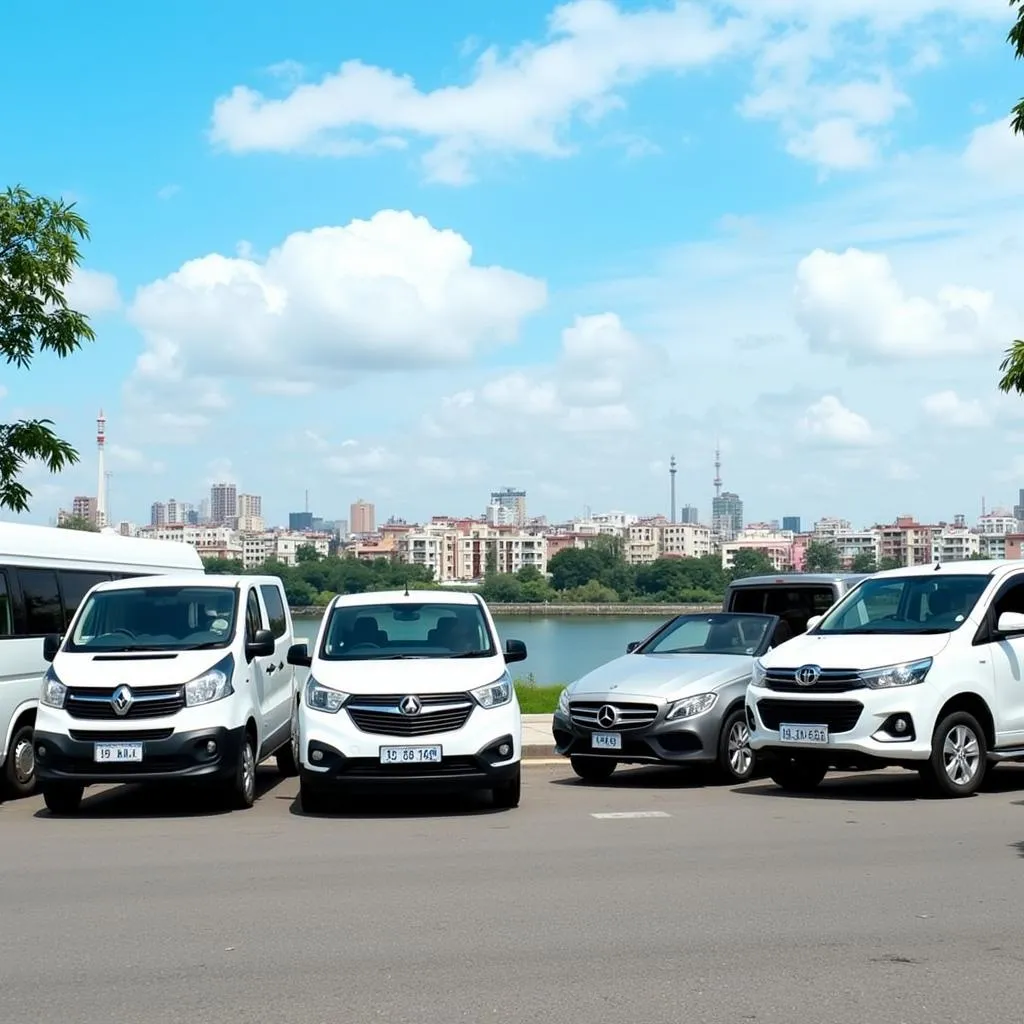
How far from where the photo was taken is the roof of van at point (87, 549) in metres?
14.2

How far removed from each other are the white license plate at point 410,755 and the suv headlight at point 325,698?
0.54m

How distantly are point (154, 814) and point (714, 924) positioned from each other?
253 inches

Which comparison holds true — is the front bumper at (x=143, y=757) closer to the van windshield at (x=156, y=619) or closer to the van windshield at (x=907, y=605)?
the van windshield at (x=156, y=619)

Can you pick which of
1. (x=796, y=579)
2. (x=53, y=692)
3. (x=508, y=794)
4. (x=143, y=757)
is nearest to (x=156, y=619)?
(x=53, y=692)

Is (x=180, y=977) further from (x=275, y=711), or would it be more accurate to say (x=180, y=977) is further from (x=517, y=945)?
(x=275, y=711)

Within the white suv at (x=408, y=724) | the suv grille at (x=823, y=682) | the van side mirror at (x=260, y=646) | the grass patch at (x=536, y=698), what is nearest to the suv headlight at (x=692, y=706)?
the suv grille at (x=823, y=682)

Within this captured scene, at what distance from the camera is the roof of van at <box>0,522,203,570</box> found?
559 inches

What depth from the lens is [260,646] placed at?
1306cm

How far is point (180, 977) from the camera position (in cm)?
641

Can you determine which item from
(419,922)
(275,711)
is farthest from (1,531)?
(419,922)

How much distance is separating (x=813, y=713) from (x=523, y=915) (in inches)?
216

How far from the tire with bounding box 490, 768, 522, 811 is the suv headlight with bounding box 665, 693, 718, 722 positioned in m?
1.81

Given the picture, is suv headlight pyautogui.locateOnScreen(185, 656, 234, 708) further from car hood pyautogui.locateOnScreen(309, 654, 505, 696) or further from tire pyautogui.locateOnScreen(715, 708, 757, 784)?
tire pyautogui.locateOnScreen(715, 708, 757, 784)

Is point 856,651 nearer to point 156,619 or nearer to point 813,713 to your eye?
point 813,713
